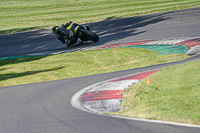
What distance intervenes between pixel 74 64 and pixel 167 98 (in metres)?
8.53

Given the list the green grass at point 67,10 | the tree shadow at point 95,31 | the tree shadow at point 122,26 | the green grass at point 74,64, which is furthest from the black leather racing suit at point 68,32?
the green grass at point 67,10

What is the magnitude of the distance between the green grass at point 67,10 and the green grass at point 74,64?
13199 millimetres

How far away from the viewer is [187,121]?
6.19 meters

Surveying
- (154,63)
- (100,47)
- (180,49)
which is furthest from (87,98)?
(100,47)

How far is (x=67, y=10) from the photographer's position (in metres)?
39.9

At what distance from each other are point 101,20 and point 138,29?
721 cm

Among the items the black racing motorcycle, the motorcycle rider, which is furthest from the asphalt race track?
the motorcycle rider

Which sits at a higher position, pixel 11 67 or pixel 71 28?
pixel 71 28

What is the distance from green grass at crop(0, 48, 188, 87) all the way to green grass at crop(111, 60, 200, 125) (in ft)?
14.7

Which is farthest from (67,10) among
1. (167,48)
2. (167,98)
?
(167,98)

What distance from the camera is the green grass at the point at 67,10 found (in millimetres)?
32469

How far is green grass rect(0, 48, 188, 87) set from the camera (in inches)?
528

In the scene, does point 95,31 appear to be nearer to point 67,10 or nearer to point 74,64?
point 74,64

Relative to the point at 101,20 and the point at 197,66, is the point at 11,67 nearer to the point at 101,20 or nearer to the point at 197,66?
the point at 197,66
